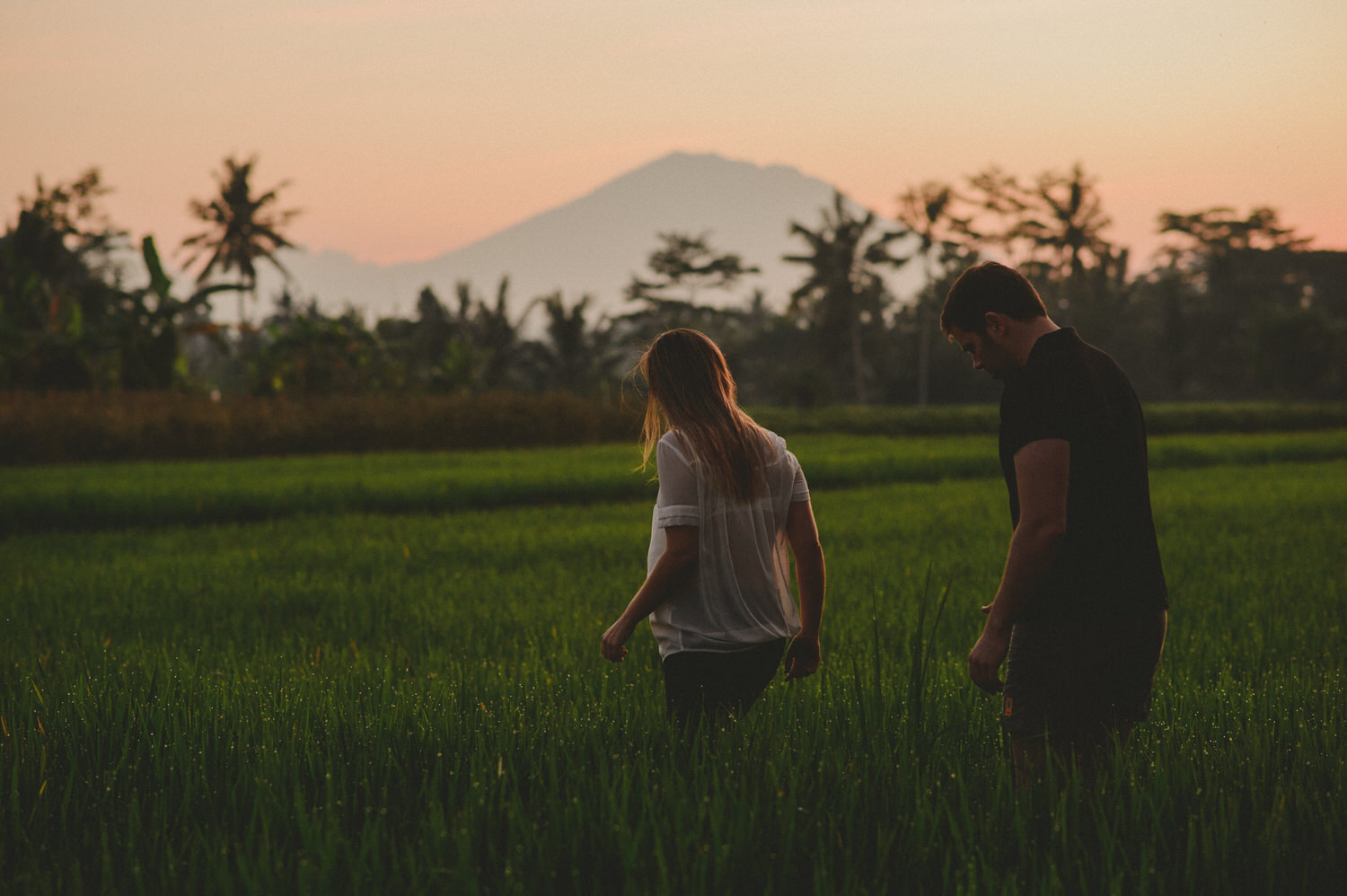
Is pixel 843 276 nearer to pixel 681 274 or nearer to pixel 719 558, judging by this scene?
pixel 681 274

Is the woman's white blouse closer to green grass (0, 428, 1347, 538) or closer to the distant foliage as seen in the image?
green grass (0, 428, 1347, 538)

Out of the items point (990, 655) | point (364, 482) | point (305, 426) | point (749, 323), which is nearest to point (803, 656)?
point (990, 655)

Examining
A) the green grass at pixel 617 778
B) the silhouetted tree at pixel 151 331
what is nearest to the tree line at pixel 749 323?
the silhouetted tree at pixel 151 331

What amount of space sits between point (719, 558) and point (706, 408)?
423mm

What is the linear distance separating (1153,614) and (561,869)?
5.10 feet

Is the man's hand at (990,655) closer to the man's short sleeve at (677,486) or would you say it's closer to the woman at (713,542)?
the woman at (713,542)

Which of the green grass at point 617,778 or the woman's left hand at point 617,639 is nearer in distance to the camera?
the green grass at point 617,778

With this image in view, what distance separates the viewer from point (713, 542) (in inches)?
Answer: 112

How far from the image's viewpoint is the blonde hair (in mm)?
2779

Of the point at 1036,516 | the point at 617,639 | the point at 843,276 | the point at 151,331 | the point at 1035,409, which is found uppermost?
the point at 843,276

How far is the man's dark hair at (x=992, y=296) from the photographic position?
2475 millimetres

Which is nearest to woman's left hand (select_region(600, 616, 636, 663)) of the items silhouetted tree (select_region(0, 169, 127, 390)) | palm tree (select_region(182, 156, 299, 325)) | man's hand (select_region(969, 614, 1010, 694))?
man's hand (select_region(969, 614, 1010, 694))

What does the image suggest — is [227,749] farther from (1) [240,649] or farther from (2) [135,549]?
(2) [135,549]

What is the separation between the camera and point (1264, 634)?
5.43m
